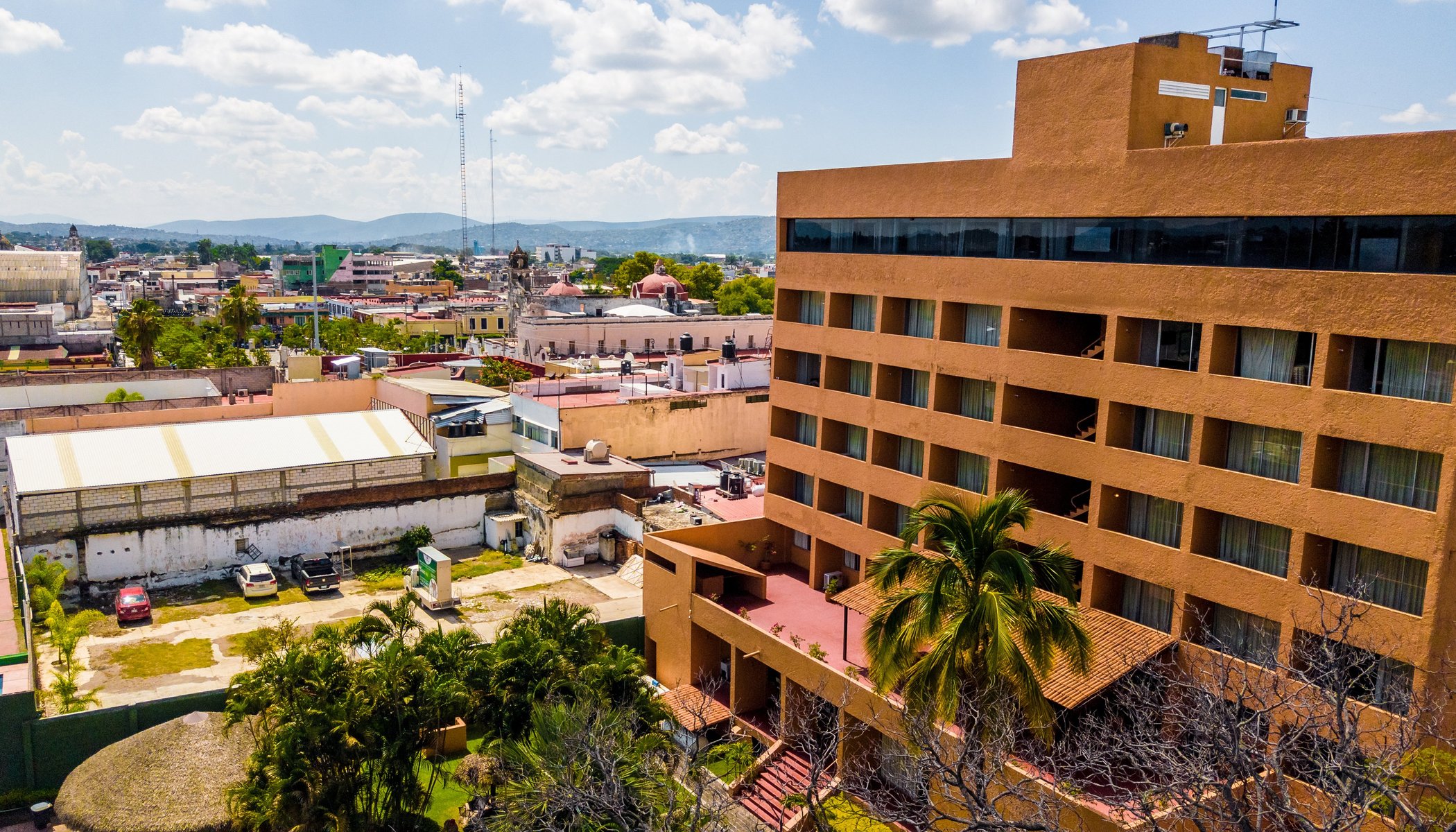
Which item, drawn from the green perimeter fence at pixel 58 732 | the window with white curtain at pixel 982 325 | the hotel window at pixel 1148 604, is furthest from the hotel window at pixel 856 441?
the green perimeter fence at pixel 58 732

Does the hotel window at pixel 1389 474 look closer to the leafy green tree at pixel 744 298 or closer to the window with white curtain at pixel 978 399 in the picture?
the window with white curtain at pixel 978 399

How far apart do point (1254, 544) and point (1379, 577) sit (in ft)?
9.01

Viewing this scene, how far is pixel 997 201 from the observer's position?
95.8 ft

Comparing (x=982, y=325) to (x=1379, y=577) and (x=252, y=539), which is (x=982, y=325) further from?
(x=252, y=539)

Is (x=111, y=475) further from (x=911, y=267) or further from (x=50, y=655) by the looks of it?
(x=911, y=267)

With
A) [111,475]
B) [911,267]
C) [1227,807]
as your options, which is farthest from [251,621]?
[1227,807]

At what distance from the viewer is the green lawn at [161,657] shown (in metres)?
36.6

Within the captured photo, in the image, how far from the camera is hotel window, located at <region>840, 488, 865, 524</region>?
116 ft

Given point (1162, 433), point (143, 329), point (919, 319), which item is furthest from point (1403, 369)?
point (143, 329)

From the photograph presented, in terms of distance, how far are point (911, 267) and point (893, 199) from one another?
2275 millimetres

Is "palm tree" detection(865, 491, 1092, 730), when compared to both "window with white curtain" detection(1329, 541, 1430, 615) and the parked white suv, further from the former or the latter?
the parked white suv

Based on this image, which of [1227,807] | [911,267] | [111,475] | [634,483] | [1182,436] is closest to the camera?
[1227,807]

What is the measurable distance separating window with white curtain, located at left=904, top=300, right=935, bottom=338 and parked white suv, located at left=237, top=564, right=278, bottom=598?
29955 millimetres

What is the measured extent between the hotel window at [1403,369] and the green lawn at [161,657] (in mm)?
37336
